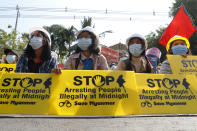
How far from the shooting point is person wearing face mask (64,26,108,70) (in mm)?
3135

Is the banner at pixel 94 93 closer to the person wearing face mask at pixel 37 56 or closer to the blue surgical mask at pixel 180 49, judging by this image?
the person wearing face mask at pixel 37 56

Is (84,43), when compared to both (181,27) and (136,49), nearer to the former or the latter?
(136,49)

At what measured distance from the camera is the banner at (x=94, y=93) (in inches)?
79.7

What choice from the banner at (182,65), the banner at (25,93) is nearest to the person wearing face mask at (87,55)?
the banner at (25,93)

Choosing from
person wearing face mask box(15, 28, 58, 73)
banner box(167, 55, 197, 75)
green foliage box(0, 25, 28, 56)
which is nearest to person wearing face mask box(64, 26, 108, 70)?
person wearing face mask box(15, 28, 58, 73)

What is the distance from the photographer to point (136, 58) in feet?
10.6

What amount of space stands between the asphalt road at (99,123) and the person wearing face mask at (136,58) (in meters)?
1.32

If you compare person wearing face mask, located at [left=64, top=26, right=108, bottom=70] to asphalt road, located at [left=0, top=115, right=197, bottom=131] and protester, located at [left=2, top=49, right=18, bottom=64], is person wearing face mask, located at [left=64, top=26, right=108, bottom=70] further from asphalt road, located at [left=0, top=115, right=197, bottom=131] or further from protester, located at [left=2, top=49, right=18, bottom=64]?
protester, located at [left=2, top=49, right=18, bottom=64]

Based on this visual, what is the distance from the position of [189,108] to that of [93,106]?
1.26 meters

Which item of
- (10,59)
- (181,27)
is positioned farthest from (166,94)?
(10,59)

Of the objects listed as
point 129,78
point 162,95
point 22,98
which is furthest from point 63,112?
point 162,95

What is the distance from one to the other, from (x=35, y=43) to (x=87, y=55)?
963 millimetres

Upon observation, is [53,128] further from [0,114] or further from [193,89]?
[193,89]

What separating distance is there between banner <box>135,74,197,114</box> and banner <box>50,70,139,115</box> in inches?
5.6
